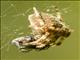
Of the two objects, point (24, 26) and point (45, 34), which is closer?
point (45, 34)

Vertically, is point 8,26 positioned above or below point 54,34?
above

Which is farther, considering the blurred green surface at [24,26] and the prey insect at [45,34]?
the blurred green surface at [24,26]

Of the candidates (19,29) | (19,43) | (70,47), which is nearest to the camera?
(19,43)

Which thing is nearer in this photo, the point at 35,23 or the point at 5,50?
the point at 35,23

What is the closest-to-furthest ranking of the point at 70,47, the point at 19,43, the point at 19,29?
the point at 19,43, the point at 19,29, the point at 70,47

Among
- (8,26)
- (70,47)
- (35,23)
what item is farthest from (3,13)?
(35,23)

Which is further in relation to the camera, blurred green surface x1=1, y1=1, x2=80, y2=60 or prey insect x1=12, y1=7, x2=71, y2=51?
blurred green surface x1=1, y1=1, x2=80, y2=60

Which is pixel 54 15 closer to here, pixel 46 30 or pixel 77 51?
pixel 46 30
